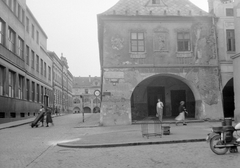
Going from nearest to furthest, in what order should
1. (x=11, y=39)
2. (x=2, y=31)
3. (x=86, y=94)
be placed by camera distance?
1. (x=2, y=31)
2. (x=11, y=39)
3. (x=86, y=94)

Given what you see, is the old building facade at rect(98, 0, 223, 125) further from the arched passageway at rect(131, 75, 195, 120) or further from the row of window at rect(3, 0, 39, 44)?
the row of window at rect(3, 0, 39, 44)

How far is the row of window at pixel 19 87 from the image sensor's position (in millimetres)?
24703

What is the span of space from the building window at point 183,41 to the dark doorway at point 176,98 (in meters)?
5.32

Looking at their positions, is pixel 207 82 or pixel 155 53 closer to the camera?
pixel 155 53

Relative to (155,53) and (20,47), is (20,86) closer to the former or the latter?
(20,47)

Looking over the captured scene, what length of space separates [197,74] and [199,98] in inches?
68.8

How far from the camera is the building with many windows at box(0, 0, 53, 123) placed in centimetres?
2486

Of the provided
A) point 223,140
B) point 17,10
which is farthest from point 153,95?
point 223,140

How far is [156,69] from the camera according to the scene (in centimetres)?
2150

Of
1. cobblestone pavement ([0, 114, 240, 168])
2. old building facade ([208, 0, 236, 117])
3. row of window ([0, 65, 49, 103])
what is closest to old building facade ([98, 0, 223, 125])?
old building facade ([208, 0, 236, 117])

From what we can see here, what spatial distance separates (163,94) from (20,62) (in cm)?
1461

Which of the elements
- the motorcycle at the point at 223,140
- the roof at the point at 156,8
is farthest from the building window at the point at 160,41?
the motorcycle at the point at 223,140

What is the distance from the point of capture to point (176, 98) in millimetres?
26234

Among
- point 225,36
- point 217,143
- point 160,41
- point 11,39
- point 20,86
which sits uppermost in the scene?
point 11,39
